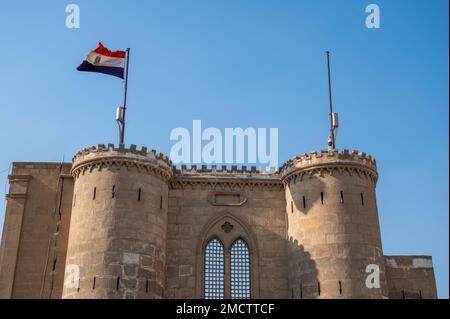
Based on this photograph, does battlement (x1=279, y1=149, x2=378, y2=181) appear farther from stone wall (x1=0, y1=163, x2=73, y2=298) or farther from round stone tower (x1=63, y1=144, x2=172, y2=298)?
stone wall (x1=0, y1=163, x2=73, y2=298)

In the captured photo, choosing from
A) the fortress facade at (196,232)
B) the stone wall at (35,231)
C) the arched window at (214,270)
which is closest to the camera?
the fortress facade at (196,232)

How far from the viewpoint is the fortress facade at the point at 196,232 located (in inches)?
1487

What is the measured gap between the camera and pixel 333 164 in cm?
4062

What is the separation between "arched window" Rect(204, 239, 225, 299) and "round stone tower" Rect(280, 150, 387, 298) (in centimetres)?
456

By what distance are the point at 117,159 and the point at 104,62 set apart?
330 inches

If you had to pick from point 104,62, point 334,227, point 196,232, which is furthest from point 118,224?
point 334,227

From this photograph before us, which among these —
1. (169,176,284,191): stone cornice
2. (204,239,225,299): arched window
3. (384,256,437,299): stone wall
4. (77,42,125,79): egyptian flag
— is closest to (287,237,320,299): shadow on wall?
(204,239,225,299): arched window

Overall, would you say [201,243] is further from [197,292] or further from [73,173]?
[73,173]

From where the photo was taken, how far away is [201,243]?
40875mm

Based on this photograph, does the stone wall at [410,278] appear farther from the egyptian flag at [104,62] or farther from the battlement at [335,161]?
the egyptian flag at [104,62]

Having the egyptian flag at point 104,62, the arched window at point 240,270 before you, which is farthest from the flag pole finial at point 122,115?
the arched window at point 240,270

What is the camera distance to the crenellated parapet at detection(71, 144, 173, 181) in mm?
39688

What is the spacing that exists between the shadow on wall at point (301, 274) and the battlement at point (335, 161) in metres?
5.12
